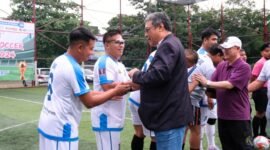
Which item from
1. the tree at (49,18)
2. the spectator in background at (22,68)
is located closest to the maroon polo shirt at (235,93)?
the spectator in background at (22,68)

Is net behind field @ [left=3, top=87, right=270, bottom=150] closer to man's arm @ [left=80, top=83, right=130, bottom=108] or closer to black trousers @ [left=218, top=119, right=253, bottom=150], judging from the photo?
black trousers @ [left=218, top=119, right=253, bottom=150]

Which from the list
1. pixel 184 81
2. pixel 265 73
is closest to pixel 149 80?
pixel 184 81

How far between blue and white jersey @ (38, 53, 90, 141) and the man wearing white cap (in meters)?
1.41

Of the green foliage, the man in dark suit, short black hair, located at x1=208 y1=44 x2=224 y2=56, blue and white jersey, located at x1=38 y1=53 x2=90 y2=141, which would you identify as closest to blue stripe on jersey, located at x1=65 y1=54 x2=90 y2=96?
blue and white jersey, located at x1=38 y1=53 x2=90 y2=141

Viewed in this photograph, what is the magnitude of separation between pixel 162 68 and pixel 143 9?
36.4m

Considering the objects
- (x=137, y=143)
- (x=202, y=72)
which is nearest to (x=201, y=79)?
(x=202, y=72)

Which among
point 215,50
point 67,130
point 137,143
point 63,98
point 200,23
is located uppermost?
point 200,23

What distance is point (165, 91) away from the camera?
2.90 metres

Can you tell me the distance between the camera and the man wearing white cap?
3.80 m

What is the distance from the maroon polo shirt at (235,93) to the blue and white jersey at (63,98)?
5.66ft

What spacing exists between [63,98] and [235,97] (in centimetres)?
196

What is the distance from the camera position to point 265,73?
480cm

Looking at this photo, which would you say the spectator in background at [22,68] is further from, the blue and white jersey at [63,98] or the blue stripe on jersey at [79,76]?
the blue stripe on jersey at [79,76]

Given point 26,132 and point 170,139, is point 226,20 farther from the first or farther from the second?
point 170,139
